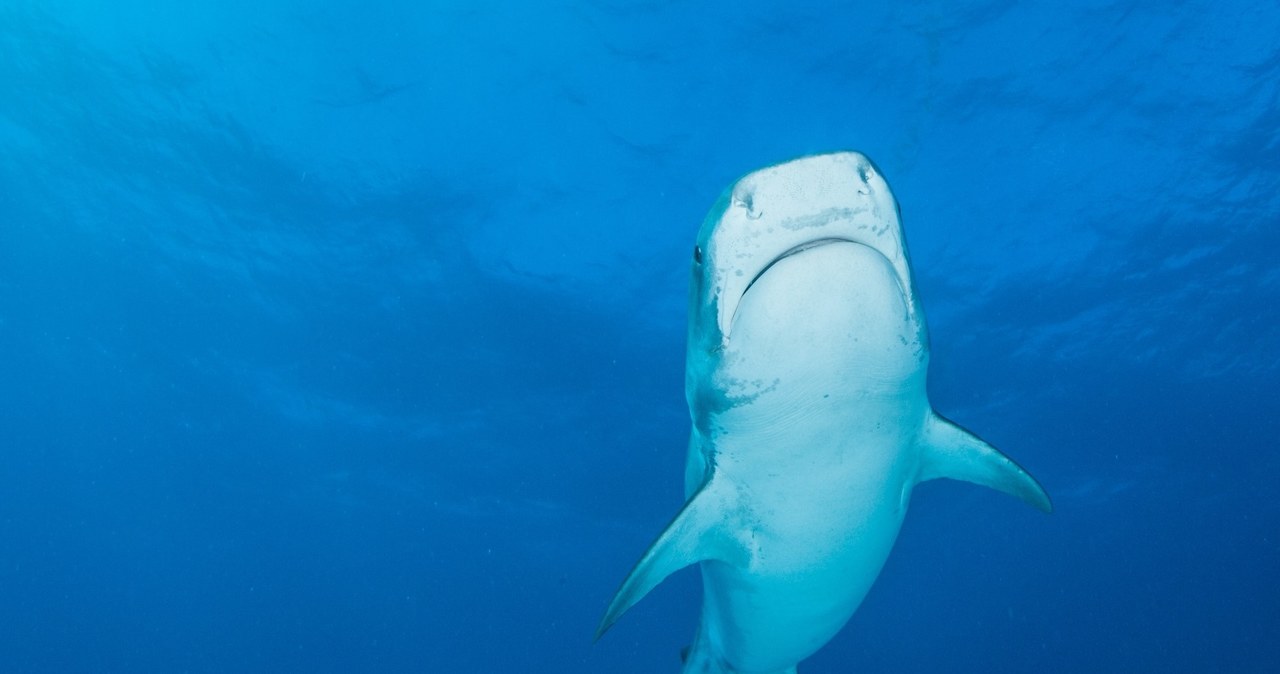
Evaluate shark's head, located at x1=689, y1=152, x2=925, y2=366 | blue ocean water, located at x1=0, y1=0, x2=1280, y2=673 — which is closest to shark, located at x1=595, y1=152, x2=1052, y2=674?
shark's head, located at x1=689, y1=152, x2=925, y2=366

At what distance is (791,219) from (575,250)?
1221cm

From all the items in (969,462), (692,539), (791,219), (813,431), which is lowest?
(969,462)

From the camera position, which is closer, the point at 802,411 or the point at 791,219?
the point at 791,219

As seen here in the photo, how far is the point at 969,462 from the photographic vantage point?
15.5 ft

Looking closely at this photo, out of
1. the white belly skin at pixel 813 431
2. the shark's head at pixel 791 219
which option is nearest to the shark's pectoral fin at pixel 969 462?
the white belly skin at pixel 813 431

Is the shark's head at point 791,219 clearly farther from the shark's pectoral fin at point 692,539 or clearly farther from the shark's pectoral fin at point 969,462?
the shark's pectoral fin at point 969,462

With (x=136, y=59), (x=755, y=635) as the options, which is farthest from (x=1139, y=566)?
(x=136, y=59)

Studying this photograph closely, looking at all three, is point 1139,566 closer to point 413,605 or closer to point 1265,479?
point 1265,479

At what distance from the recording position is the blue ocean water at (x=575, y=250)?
11039 mm

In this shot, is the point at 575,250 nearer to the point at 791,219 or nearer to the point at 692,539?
the point at 692,539

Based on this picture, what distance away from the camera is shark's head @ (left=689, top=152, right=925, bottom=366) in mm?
2645

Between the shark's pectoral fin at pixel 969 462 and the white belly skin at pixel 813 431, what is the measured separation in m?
0.16

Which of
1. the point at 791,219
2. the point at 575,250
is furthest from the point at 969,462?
the point at 575,250

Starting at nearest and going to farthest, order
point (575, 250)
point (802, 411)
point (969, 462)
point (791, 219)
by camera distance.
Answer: point (791, 219), point (802, 411), point (969, 462), point (575, 250)
